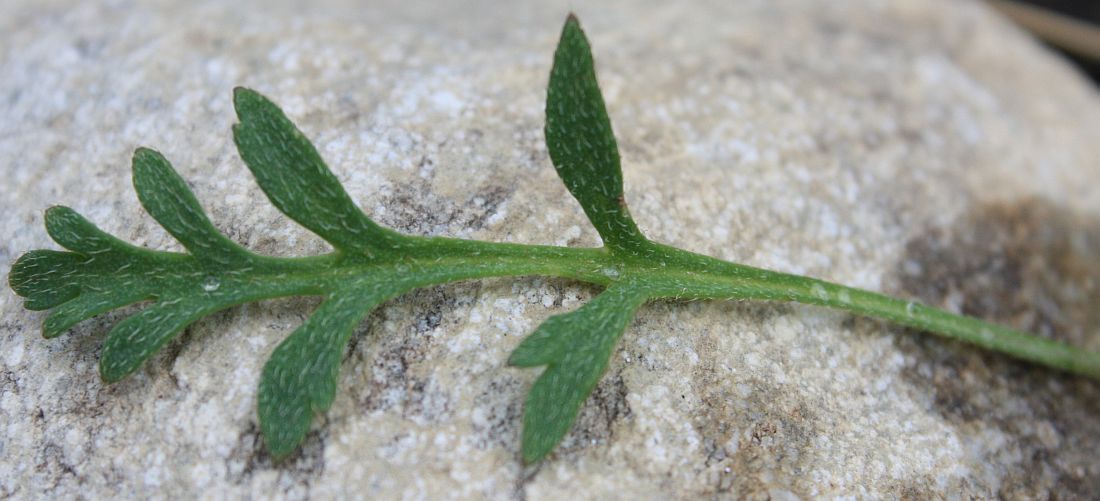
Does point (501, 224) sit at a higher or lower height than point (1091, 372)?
higher

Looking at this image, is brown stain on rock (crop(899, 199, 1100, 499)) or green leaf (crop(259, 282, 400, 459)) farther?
brown stain on rock (crop(899, 199, 1100, 499))

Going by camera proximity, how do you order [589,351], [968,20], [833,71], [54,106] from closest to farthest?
[589,351], [54,106], [833,71], [968,20]

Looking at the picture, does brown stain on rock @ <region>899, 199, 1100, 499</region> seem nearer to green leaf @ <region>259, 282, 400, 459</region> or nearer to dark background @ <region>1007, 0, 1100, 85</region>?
green leaf @ <region>259, 282, 400, 459</region>

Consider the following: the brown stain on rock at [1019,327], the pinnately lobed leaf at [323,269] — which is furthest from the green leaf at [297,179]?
the brown stain on rock at [1019,327]

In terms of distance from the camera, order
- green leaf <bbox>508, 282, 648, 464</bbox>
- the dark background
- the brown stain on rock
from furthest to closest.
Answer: the dark background
the brown stain on rock
green leaf <bbox>508, 282, 648, 464</bbox>

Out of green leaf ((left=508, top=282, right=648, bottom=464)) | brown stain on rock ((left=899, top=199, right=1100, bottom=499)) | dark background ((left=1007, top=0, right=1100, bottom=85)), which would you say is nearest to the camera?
green leaf ((left=508, top=282, right=648, bottom=464))

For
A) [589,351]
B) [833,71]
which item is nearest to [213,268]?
[589,351]

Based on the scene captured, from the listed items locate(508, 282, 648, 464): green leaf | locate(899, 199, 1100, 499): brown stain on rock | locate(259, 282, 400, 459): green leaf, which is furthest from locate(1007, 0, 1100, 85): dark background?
locate(259, 282, 400, 459): green leaf

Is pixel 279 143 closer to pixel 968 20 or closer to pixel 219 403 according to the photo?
pixel 219 403
